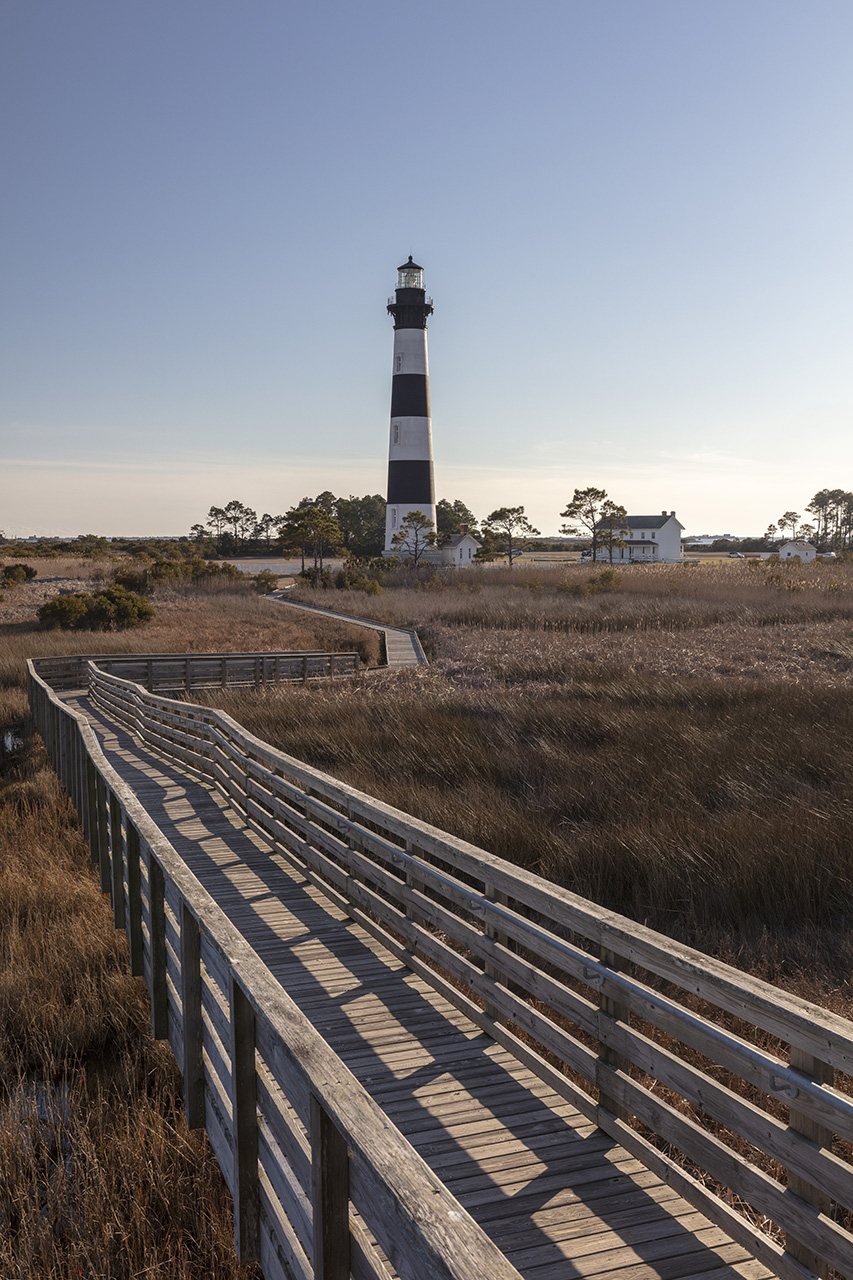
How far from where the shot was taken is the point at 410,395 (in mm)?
56844

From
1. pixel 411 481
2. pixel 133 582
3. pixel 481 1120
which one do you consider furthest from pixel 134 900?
pixel 411 481

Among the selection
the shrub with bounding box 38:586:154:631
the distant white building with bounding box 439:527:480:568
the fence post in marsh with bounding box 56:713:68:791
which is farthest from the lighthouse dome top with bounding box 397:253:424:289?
the fence post in marsh with bounding box 56:713:68:791

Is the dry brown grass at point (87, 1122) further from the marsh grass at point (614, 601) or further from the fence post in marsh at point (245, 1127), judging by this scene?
the marsh grass at point (614, 601)

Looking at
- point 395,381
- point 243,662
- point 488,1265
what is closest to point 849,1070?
point 488,1265

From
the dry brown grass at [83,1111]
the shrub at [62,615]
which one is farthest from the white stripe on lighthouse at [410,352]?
the dry brown grass at [83,1111]

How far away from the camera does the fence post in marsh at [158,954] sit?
17.5 ft

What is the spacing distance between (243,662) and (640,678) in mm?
9932

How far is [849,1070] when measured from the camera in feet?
8.96

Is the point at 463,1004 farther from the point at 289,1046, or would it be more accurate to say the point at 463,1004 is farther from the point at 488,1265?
the point at 488,1265

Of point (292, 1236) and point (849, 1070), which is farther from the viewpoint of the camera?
point (292, 1236)

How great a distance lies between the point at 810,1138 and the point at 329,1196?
5.33 feet

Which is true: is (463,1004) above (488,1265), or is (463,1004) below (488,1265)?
below

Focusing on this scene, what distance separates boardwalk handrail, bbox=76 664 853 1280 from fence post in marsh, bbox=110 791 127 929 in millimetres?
1810

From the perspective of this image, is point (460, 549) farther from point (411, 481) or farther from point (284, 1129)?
point (284, 1129)
